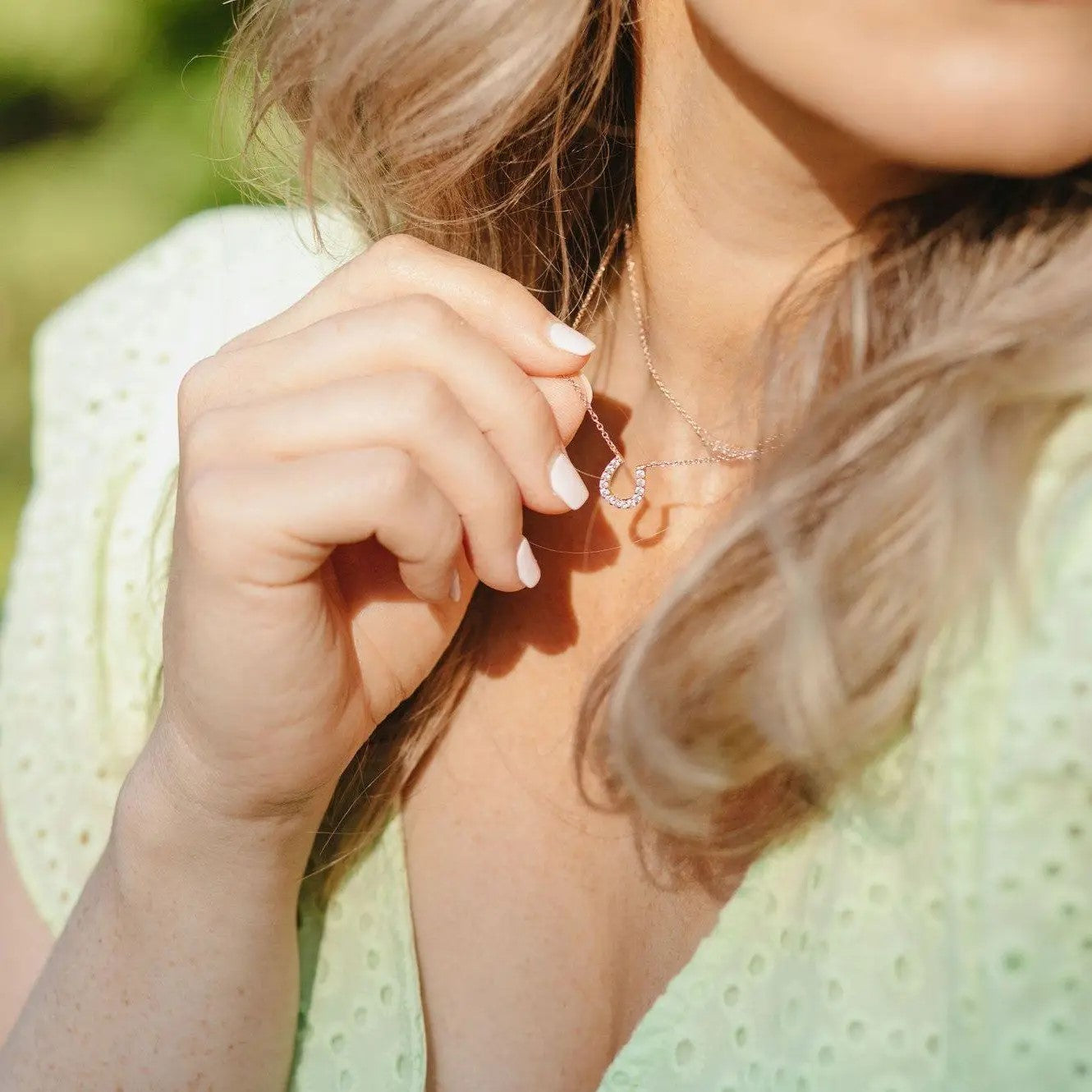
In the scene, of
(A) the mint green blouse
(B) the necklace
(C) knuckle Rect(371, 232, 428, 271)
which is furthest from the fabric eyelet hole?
(C) knuckle Rect(371, 232, 428, 271)

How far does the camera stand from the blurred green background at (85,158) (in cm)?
273

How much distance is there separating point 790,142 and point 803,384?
0.21 m

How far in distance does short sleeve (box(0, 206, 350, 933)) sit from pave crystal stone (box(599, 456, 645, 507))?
41 cm

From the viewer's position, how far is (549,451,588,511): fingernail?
3.19ft

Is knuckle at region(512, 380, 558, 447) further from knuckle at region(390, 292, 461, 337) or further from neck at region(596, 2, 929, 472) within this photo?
neck at region(596, 2, 929, 472)

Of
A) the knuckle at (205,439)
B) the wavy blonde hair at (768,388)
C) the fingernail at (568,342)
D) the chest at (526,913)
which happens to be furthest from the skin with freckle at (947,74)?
the chest at (526,913)

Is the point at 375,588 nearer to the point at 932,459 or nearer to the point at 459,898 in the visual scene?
the point at 459,898

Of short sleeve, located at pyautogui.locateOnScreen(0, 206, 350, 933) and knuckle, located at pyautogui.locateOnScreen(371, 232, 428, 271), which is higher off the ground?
knuckle, located at pyautogui.locateOnScreen(371, 232, 428, 271)

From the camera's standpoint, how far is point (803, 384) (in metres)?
1.08

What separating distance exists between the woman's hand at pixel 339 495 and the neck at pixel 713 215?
0.85 ft

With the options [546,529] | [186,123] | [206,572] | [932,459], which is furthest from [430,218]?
[186,123]

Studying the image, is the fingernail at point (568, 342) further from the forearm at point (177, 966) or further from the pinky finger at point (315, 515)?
the forearm at point (177, 966)

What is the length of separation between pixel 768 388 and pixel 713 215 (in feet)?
0.58

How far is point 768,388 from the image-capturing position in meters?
1.11
